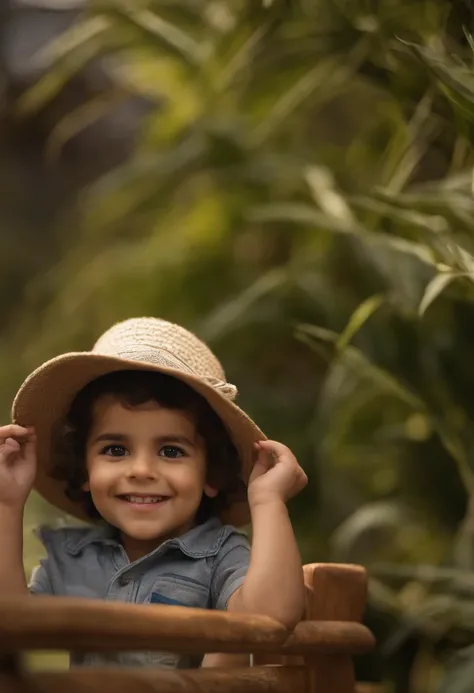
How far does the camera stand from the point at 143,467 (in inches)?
35.9

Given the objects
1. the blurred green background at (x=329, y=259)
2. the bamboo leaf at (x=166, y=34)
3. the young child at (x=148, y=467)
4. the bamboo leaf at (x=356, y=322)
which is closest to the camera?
the young child at (x=148, y=467)

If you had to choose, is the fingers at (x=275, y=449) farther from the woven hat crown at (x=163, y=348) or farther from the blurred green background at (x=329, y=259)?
the blurred green background at (x=329, y=259)

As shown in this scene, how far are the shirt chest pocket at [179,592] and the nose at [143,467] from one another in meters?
0.09

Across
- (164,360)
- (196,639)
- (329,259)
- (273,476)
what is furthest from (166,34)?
(196,639)

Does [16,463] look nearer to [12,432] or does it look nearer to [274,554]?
[12,432]

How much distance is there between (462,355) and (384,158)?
1.32 ft

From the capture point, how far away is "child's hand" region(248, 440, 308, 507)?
89cm

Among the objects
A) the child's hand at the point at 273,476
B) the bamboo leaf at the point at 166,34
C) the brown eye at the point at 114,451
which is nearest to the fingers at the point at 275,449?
the child's hand at the point at 273,476

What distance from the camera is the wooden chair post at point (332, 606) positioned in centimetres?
88

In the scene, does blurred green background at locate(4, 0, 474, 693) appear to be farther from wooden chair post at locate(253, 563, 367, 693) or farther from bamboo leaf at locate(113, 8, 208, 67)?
wooden chair post at locate(253, 563, 367, 693)

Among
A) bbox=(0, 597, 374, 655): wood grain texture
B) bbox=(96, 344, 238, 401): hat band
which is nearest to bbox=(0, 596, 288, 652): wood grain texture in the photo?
bbox=(0, 597, 374, 655): wood grain texture

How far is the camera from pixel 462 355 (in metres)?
1.36

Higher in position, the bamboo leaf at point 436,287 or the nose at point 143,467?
the bamboo leaf at point 436,287

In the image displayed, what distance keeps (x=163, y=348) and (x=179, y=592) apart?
21 centimetres
